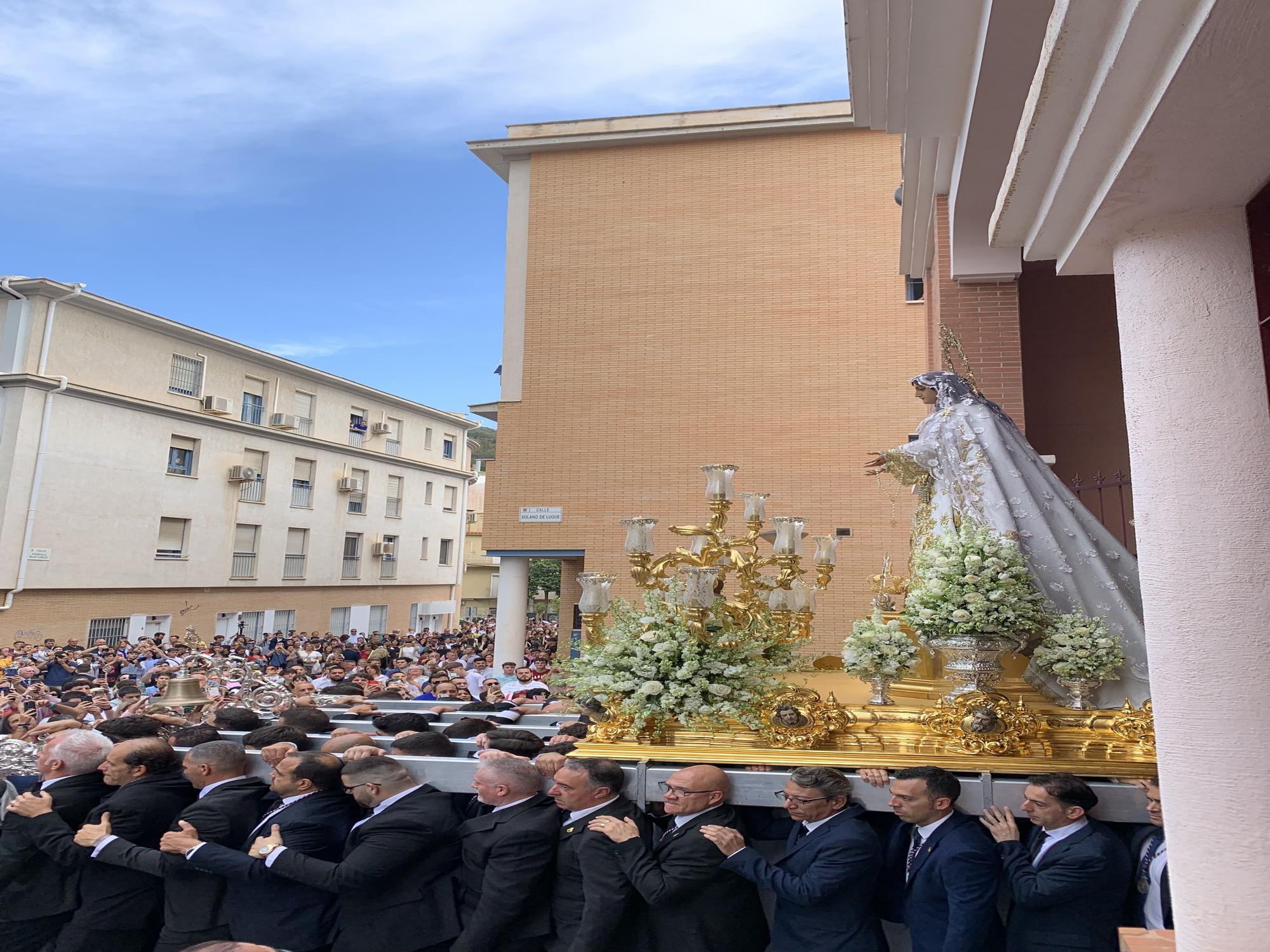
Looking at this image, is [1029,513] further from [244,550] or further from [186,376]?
[244,550]

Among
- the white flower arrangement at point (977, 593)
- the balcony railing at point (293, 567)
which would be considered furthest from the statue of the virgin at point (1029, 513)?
the balcony railing at point (293, 567)

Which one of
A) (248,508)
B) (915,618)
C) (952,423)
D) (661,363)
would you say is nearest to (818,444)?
(661,363)

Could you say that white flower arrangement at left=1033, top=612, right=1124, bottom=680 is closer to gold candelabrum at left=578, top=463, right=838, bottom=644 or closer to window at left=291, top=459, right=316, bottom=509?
gold candelabrum at left=578, top=463, right=838, bottom=644

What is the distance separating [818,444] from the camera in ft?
49.6

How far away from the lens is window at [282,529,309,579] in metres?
27.5

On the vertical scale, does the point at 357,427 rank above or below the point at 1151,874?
above

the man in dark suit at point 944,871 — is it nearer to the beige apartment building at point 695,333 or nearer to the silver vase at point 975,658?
the silver vase at point 975,658

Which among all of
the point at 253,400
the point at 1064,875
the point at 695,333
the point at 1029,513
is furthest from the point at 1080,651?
the point at 253,400

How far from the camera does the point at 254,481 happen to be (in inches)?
1027

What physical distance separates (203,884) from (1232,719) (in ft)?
13.8

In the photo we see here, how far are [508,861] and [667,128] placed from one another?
15148mm

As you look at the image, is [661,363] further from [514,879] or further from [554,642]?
[514,879]

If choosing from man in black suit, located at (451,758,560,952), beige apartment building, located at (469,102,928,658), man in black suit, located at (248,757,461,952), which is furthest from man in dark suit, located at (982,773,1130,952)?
beige apartment building, located at (469,102,928,658)

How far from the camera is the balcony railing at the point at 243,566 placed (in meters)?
25.6
